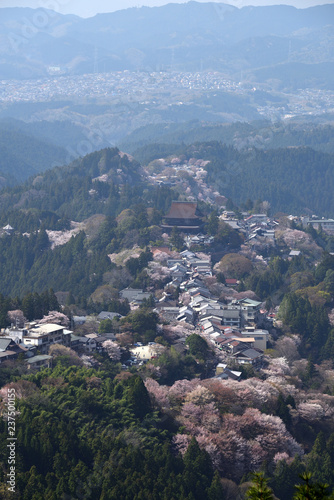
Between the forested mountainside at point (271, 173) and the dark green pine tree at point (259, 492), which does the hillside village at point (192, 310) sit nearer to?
the dark green pine tree at point (259, 492)

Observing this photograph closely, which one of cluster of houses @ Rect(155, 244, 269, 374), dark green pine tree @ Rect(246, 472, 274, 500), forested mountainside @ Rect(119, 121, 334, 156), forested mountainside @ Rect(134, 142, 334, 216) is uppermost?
dark green pine tree @ Rect(246, 472, 274, 500)

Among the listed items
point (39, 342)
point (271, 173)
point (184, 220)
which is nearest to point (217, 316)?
point (39, 342)

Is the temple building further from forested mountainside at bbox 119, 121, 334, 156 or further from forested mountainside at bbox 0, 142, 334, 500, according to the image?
forested mountainside at bbox 119, 121, 334, 156

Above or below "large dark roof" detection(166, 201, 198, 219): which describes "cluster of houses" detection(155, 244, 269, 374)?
above

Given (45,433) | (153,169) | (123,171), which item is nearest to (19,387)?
(45,433)

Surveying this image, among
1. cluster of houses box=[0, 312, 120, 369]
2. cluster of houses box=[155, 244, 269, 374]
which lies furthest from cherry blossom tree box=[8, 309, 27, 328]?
cluster of houses box=[155, 244, 269, 374]

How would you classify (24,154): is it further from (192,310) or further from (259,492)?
(259,492)

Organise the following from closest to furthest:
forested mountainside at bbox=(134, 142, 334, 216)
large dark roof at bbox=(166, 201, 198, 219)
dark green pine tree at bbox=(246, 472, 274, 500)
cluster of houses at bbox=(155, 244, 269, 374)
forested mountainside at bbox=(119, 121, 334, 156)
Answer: dark green pine tree at bbox=(246, 472, 274, 500)
cluster of houses at bbox=(155, 244, 269, 374)
large dark roof at bbox=(166, 201, 198, 219)
forested mountainside at bbox=(134, 142, 334, 216)
forested mountainside at bbox=(119, 121, 334, 156)
